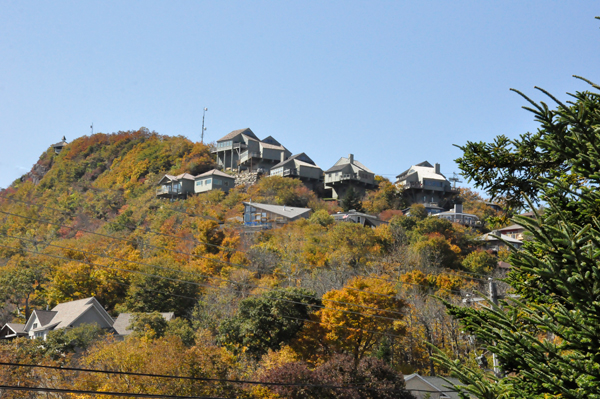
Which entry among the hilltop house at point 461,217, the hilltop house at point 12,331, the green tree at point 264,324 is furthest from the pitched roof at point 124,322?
the hilltop house at point 461,217

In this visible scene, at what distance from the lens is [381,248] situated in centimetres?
5447

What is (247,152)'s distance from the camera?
300ft

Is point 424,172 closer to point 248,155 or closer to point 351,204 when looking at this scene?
point 351,204

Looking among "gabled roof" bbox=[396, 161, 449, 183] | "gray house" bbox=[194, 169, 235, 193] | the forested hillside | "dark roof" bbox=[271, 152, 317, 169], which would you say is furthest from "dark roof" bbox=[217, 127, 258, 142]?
"gabled roof" bbox=[396, 161, 449, 183]

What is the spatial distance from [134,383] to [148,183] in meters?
71.7

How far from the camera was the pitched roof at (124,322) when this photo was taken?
137 feet

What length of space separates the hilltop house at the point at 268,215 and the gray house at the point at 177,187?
2154 centimetres

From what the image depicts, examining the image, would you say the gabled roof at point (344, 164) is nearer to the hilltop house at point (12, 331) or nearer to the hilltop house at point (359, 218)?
the hilltop house at point (359, 218)

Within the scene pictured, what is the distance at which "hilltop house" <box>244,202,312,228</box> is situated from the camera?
63.0 meters

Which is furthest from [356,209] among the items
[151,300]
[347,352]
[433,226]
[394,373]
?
[394,373]

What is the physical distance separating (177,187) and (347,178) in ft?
85.8

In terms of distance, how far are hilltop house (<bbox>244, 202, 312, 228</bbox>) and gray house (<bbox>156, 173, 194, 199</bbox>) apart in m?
21.5

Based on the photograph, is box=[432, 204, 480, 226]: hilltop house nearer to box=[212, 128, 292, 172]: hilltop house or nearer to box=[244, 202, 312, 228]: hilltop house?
box=[244, 202, 312, 228]: hilltop house

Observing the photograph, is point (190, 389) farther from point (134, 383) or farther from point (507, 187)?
point (507, 187)
